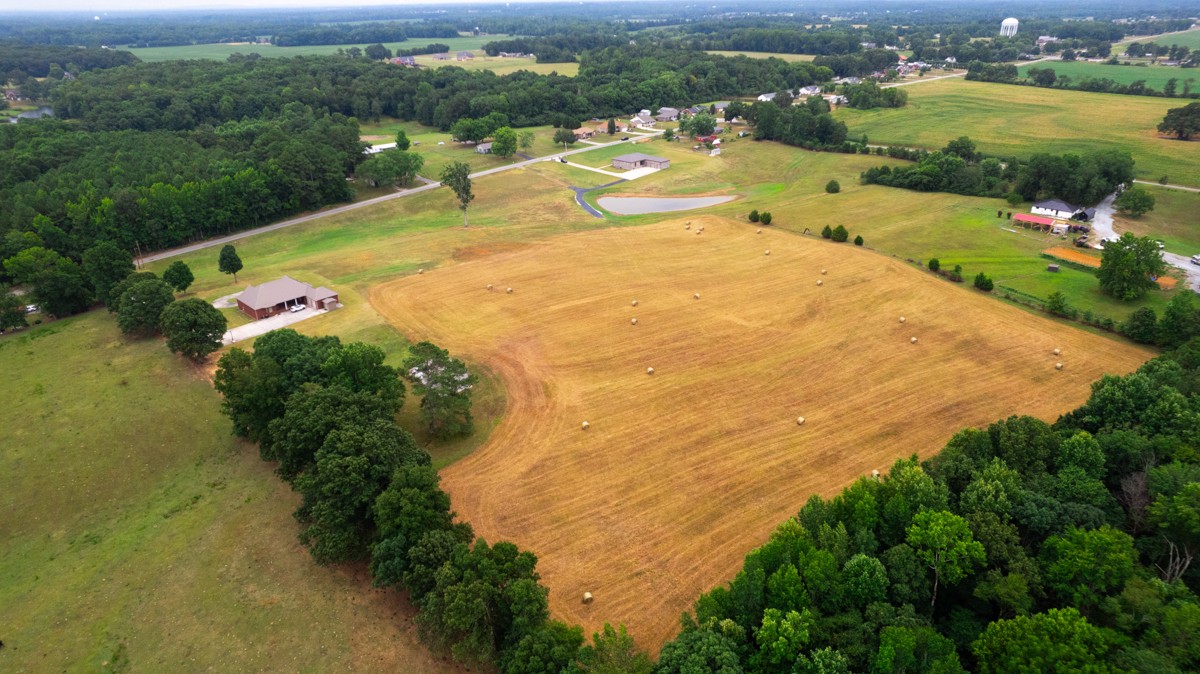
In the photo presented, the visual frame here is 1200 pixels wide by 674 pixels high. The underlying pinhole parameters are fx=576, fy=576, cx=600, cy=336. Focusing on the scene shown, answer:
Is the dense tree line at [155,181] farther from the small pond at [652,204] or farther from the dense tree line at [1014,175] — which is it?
the dense tree line at [1014,175]

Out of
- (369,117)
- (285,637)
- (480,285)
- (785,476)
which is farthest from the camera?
(369,117)

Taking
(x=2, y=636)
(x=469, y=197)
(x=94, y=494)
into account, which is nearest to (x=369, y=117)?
(x=469, y=197)

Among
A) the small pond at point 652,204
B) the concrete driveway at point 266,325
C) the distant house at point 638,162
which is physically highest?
the distant house at point 638,162

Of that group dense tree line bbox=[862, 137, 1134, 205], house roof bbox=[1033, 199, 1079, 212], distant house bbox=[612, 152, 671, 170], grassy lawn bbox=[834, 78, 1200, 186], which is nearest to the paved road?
distant house bbox=[612, 152, 671, 170]

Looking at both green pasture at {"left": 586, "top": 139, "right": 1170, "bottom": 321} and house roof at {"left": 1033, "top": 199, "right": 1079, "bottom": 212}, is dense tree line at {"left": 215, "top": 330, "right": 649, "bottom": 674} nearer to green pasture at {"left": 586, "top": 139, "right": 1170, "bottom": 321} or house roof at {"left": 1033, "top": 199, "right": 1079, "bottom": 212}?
green pasture at {"left": 586, "top": 139, "right": 1170, "bottom": 321}

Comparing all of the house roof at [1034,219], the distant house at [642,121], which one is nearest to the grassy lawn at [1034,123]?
the house roof at [1034,219]

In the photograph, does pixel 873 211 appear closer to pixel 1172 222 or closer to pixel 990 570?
pixel 1172 222

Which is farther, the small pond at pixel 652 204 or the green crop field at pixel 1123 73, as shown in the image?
the green crop field at pixel 1123 73

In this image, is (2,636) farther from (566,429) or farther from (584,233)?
(584,233)
